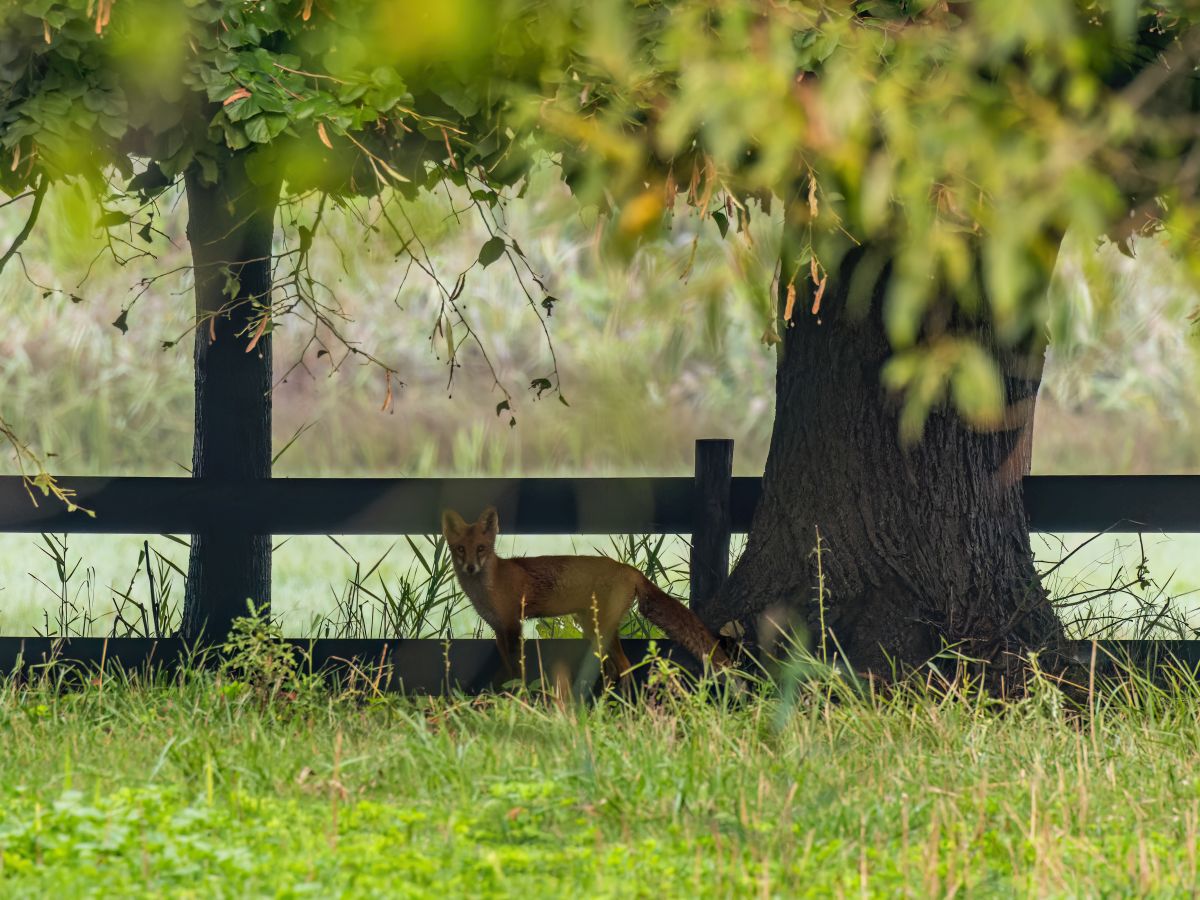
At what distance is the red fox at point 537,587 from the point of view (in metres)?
6.61

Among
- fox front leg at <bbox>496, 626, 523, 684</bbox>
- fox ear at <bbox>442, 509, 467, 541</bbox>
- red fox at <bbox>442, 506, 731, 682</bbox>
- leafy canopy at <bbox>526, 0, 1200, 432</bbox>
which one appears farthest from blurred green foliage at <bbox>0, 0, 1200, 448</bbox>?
fox front leg at <bbox>496, 626, 523, 684</bbox>

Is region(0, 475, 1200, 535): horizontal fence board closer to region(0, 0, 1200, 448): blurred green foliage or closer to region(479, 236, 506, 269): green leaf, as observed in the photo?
region(0, 0, 1200, 448): blurred green foliage

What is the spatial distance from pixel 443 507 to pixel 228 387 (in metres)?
1.69

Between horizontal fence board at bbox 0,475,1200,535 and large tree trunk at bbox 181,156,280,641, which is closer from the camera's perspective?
horizontal fence board at bbox 0,475,1200,535

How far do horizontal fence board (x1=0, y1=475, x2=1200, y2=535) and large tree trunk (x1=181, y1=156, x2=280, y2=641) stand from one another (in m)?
0.27

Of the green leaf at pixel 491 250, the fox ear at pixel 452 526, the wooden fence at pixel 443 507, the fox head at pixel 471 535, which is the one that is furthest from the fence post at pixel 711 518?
the green leaf at pixel 491 250

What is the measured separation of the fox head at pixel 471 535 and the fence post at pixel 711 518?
3.36 ft

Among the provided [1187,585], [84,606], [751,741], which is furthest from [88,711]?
[1187,585]

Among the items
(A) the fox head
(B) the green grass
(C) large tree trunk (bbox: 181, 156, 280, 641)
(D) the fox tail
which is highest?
(C) large tree trunk (bbox: 181, 156, 280, 641)

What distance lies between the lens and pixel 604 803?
400 cm

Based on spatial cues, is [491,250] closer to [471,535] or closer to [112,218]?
[471,535]

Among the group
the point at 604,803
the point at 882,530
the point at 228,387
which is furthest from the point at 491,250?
the point at 604,803

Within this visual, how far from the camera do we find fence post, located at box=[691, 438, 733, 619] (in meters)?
6.83

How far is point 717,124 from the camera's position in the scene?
2.60 meters
